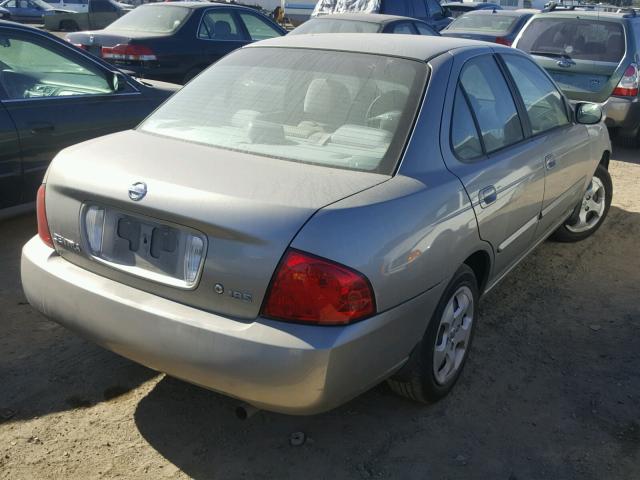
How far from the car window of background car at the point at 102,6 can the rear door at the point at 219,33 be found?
55.6 ft

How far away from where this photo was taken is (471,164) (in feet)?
10.3

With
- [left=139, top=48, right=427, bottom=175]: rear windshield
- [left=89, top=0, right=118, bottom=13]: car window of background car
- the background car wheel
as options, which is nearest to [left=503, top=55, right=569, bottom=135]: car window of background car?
[left=139, top=48, right=427, bottom=175]: rear windshield

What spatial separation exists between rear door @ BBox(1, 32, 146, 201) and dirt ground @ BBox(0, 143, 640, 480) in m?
1.21

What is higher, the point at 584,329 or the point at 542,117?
the point at 542,117

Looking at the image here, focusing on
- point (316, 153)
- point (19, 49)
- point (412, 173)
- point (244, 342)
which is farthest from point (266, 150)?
point (19, 49)

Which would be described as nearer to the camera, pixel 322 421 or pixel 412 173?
pixel 412 173

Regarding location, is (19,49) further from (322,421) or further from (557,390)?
(557,390)

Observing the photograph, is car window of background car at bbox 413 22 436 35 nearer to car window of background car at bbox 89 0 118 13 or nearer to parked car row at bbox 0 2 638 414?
parked car row at bbox 0 2 638 414

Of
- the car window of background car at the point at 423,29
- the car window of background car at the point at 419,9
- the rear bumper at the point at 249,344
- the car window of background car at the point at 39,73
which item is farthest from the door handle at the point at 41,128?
the car window of background car at the point at 419,9

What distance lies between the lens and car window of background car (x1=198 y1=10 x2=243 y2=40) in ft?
30.9

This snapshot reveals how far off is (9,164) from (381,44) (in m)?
2.65

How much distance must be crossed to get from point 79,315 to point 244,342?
31.4 inches

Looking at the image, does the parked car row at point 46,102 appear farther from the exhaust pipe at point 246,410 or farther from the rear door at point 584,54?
the rear door at point 584,54

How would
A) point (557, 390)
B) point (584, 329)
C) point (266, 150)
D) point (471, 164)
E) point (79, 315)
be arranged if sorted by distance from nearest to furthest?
point (79, 315), point (266, 150), point (471, 164), point (557, 390), point (584, 329)
